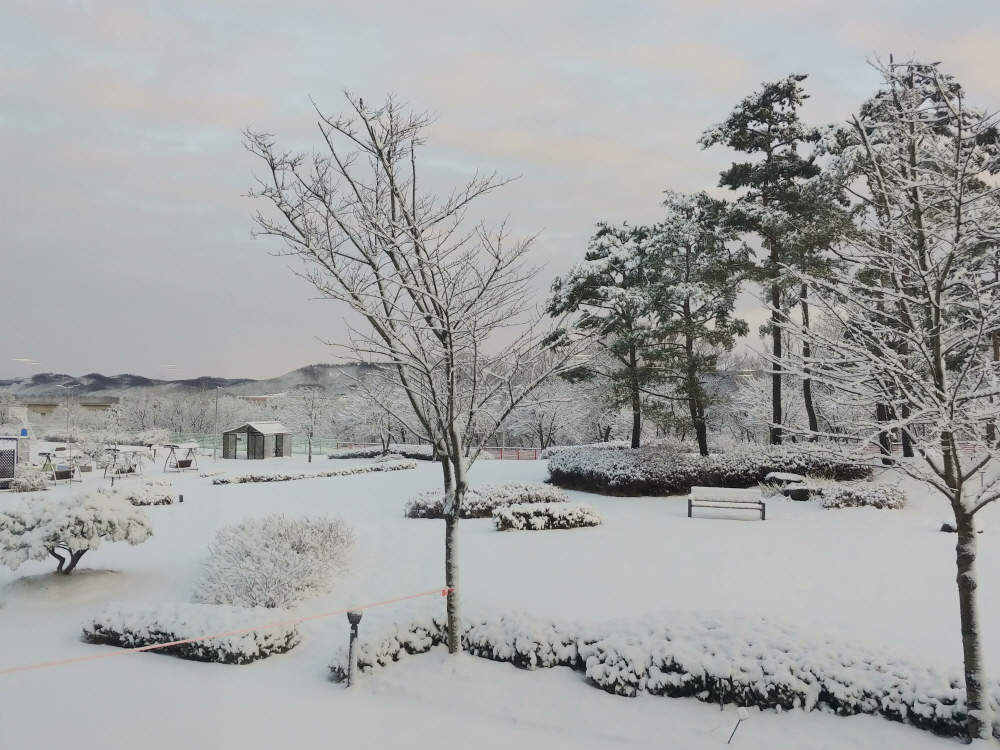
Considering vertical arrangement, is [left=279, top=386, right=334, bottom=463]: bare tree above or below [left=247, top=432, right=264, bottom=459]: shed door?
above

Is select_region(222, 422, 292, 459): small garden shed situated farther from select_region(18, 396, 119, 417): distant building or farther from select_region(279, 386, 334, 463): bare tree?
select_region(18, 396, 119, 417): distant building

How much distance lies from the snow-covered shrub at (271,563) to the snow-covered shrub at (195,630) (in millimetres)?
885

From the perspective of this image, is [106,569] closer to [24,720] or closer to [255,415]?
[24,720]

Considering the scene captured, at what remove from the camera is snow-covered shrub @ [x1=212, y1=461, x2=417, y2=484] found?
21.1 meters

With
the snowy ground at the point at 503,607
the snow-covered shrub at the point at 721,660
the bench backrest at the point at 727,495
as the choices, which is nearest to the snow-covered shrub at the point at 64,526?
the snowy ground at the point at 503,607

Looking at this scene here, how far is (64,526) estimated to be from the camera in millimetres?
8047

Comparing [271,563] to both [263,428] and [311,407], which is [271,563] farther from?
[311,407]

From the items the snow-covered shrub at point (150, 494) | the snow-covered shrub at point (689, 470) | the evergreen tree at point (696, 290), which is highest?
the evergreen tree at point (696, 290)

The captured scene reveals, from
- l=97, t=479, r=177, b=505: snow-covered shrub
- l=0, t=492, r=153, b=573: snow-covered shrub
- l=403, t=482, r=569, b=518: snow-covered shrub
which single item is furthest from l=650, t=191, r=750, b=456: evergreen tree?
l=97, t=479, r=177, b=505: snow-covered shrub

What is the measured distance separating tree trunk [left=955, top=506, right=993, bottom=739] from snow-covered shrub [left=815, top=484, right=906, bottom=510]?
30.3ft

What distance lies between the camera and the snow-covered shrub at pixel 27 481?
18.5 meters

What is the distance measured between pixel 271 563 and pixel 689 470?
11267 mm

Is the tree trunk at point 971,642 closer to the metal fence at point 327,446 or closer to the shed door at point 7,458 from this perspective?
the shed door at point 7,458

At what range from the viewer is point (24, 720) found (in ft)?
15.8
